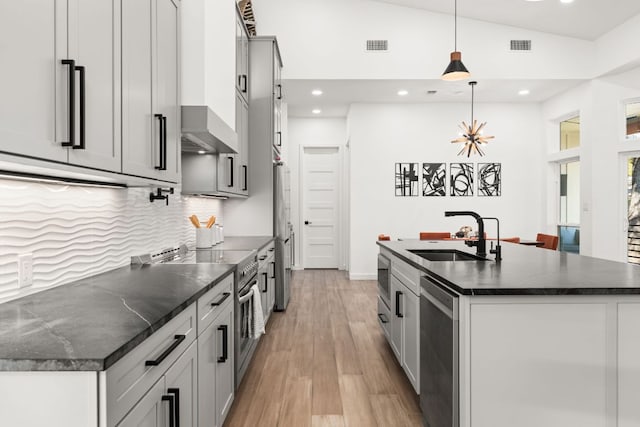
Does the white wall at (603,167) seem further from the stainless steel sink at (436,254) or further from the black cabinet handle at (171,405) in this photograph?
the black cabinet handle at (171,405)

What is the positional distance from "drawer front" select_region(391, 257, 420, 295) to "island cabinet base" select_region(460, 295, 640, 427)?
2.50 ft

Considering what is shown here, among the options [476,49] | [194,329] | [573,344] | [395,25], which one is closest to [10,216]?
[194,329]

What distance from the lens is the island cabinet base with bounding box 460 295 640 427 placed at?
1.70m

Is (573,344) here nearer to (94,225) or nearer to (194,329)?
(194,329)

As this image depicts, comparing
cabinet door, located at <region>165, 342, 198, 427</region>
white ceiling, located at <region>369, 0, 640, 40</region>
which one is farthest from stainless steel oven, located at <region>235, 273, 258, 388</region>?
white ceiling, located at <region>369, 0, 640, 40</region>

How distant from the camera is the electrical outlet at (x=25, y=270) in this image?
1549mm

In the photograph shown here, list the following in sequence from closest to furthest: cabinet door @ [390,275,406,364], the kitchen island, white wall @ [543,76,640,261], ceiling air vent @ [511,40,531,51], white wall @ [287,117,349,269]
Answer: the kitchen island → cabinet door @ [390,275,406,364] → white wall @ [543,76,640,261] → ceiling air vent @ [511,40,531,51] → white wall @ [287,117,349,269]

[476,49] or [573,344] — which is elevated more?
[476,49]

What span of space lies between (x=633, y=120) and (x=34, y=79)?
708cm

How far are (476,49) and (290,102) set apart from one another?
309 cm

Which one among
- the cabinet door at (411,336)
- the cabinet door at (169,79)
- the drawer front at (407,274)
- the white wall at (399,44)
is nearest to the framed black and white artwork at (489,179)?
the white wall at (399,44)

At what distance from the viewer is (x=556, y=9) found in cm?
539

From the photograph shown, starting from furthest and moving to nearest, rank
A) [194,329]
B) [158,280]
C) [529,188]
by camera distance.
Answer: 1. [529,188]
2. [158,280]
3. [194,329]

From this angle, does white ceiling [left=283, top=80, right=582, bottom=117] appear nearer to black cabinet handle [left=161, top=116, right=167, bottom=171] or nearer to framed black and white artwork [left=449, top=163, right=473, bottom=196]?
framed black and white artwork [left=449, top=163, right=473, bottom=196]
